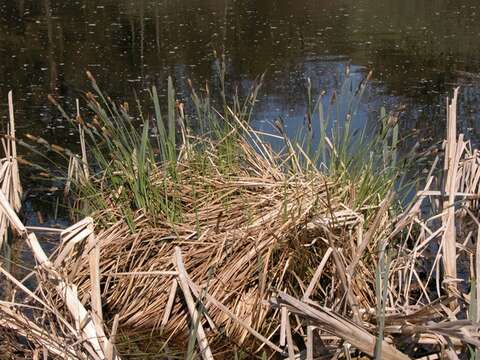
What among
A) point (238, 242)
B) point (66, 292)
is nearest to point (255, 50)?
point (238, 242)

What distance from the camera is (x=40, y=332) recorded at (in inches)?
122

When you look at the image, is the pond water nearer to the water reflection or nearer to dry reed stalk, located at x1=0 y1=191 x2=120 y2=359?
the water reflection

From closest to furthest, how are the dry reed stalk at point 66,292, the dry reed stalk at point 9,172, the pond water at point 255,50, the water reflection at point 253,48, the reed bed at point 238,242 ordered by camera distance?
1. the dry reed stalk at point 66,292
2. the reed bed at point 238,242
3. the dry reed stalk at point 9,172
4. the pond water at point 255,50
5. the water reflection at point 253,48

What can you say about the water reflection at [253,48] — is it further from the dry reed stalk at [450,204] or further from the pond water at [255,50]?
the dry reed stalk at [450,204]

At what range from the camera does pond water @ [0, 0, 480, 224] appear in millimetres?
9477

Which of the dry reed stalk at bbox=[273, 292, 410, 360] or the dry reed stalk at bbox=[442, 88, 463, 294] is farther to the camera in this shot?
the dry reed stalk at bbox=[442, 88, 463, 294]

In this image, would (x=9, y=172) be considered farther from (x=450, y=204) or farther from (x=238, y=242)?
(x=450, y=204)

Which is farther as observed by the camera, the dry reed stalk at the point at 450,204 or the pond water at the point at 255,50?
the pond water at the point at 255,50

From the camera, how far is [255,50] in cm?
1358

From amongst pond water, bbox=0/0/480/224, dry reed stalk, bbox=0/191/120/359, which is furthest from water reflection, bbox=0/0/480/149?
dry reed stalk, bbox=0/191/120/359

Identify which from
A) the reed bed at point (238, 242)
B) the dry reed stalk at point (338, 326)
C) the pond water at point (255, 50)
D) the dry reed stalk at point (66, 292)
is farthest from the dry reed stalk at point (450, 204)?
the pond water at point (255, 50)

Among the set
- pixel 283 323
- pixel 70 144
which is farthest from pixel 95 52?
pixel 283 323

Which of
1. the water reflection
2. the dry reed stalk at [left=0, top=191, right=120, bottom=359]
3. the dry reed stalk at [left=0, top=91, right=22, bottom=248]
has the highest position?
the dry reed stalk at [left=0, top=191, right=120, bottom=359]

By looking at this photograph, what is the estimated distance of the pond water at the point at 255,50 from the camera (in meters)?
9.48
